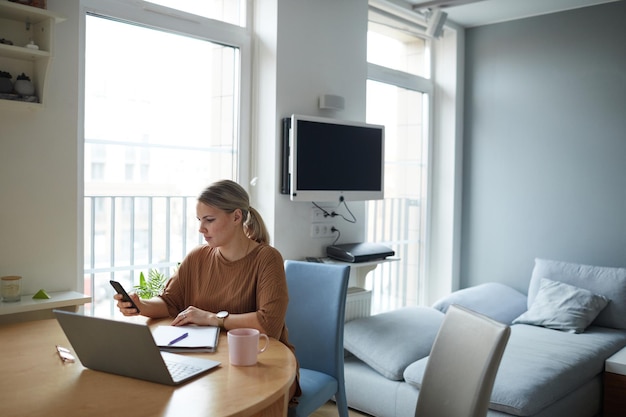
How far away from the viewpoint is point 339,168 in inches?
135

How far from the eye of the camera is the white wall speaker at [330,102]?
340 cm

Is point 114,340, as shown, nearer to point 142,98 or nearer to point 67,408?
point 67,408

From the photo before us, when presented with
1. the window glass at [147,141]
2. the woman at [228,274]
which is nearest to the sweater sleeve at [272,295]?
the woman at [228,274]

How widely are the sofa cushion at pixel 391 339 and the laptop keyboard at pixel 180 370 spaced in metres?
1.72

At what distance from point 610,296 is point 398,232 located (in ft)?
4.88

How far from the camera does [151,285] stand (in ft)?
9.47

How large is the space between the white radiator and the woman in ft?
5.01

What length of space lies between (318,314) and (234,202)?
717mm

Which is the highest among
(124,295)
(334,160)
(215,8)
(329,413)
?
(215,8)

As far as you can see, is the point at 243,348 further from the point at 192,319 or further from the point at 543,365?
the point at 543,365

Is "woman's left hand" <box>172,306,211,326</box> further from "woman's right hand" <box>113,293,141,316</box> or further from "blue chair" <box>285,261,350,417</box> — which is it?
"blue chair" <box>285,261,350,417</box>

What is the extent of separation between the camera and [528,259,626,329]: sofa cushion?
3686 millimetres

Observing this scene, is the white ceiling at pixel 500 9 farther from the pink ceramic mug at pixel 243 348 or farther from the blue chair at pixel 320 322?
the pink ceramic mug at pixel 243 348

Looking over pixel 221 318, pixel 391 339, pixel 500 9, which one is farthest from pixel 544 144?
pixel 221 318
